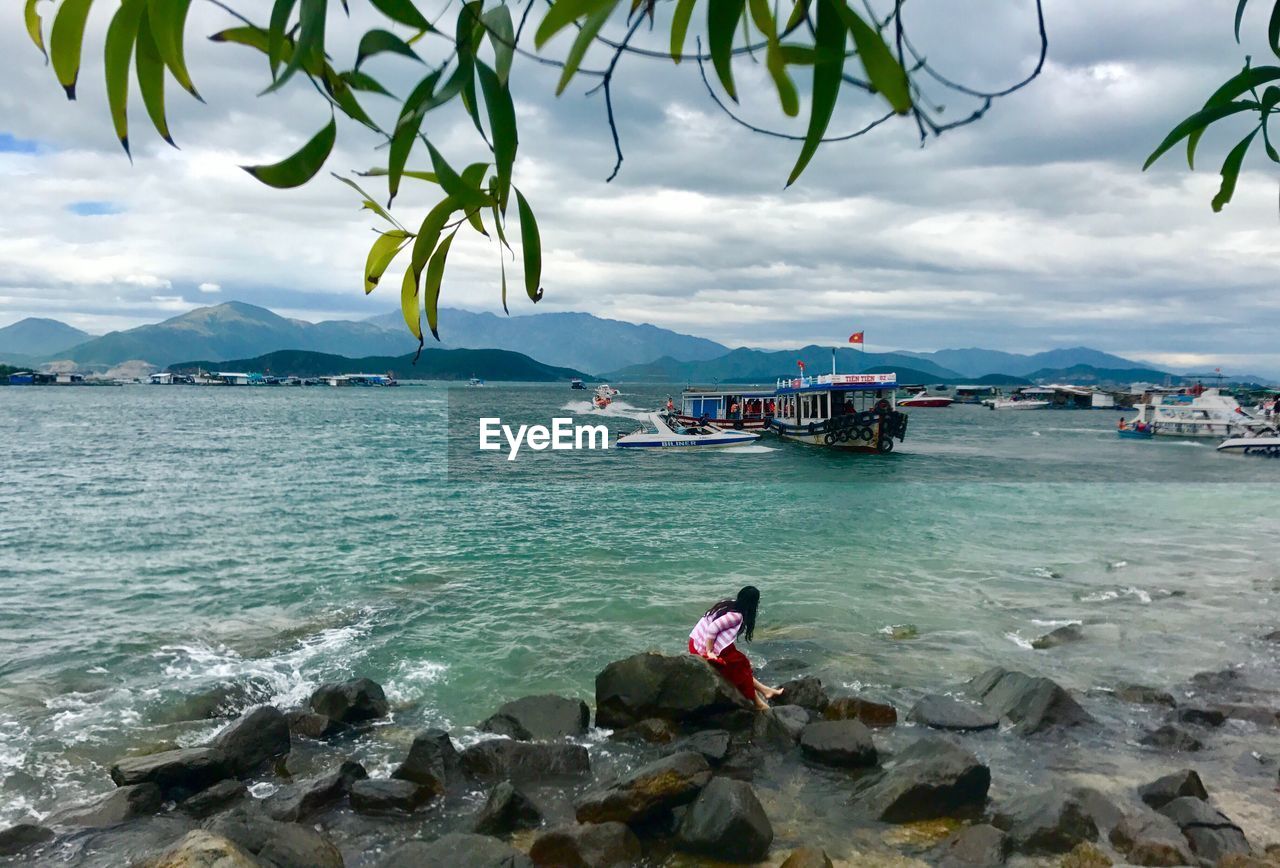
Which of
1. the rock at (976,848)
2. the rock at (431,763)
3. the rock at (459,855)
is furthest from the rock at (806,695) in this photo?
the rock at (459,855)

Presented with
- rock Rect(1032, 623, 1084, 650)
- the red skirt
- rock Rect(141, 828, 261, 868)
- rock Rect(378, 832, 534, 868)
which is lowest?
rock Rect(1032, 623, 1084, 650)

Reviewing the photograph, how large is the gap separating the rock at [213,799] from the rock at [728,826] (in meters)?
4.34

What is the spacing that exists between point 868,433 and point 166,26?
5159 centimetres

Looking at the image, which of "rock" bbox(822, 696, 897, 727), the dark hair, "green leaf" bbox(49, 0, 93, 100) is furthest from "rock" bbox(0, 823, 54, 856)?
"green leaf" bbox(49, 0, 93, 100)

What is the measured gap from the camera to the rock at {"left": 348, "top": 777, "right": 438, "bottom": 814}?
772 centimetres

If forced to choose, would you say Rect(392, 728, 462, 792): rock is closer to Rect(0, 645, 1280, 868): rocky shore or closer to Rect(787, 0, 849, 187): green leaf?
Rect(0, 645, 1280, 868): rocky shore

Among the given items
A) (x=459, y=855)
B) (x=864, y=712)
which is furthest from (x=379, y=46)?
(x=864, y=712)

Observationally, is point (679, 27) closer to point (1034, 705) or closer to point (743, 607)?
point (743, 607)

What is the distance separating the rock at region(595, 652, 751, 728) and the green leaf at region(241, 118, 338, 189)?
28.9 ft

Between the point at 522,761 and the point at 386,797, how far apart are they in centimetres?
140

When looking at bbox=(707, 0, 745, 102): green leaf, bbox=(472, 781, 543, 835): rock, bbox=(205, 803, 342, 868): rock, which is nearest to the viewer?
bbox=(707, 0, 745, 102): green leaf

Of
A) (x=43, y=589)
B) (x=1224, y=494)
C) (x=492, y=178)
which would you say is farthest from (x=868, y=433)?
(x=492, y=178)

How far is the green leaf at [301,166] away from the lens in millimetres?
1172

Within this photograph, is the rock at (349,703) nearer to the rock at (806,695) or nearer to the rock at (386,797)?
the rock at (386,797)
